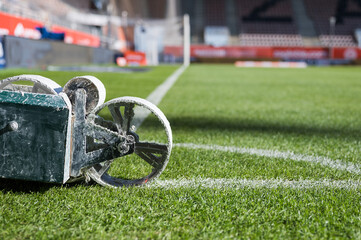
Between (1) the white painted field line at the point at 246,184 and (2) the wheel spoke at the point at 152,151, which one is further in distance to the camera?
(1) the white painted field line at the point at 246,184

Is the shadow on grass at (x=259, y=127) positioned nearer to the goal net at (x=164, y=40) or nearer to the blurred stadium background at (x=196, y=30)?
the blurred stadium background at (x=196, y=30)

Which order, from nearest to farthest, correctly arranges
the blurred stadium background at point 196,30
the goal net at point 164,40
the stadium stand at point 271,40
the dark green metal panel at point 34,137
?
the dark green metal panel at point 34,137 → the blurred stadium background at point 196,30 → the goal net at point 164,40 → the stadium stand at point 271,40

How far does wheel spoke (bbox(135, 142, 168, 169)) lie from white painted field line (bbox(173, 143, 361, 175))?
0.81 meters

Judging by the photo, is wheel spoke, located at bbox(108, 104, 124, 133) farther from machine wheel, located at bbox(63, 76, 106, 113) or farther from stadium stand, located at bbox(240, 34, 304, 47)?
stadium stand, located at bbox(240, 34, 304, 47)

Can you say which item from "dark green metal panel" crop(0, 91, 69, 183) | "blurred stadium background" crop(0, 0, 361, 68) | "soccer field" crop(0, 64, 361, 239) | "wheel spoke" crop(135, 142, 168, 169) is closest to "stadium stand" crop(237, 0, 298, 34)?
"blurred stadium background" crop(0, 0, 361, 68)

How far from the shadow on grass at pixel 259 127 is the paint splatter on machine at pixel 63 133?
1.45 metres

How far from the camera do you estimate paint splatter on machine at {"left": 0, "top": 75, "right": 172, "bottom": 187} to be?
1.36 metres

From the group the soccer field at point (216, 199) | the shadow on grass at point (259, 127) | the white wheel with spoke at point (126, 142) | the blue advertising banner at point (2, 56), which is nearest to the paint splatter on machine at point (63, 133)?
the white wheel with spoke at point (126, 142)

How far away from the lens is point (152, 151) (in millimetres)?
1525

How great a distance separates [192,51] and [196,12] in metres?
9.48

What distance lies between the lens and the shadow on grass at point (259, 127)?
2.91m

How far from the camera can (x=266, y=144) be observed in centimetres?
248

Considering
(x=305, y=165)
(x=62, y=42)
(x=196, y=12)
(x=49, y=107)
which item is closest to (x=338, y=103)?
(x=305, y=165)

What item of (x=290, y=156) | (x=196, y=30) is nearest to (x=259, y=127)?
(x=290, y=156)
